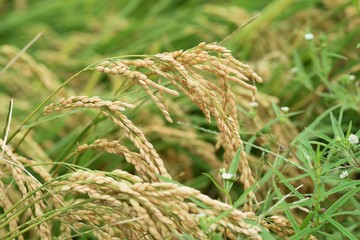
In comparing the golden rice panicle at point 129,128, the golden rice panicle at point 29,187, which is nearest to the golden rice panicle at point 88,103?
the golden rice panicle at point 129,128

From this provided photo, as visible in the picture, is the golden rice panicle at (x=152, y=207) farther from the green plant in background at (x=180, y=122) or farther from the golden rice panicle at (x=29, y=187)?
the golden rice panicle at (x=29, y=187)

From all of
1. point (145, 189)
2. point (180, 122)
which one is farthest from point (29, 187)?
point (180, 122)

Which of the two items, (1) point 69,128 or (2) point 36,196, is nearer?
(2) point 36,196

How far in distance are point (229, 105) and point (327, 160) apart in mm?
279

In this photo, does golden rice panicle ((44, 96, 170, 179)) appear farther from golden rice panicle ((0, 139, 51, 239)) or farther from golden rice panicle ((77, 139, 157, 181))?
golden rice panicle ((0, 139, 51, 239))

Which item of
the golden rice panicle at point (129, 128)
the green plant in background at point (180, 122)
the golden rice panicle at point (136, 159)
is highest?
the golden rice panicle at point (129, 128)

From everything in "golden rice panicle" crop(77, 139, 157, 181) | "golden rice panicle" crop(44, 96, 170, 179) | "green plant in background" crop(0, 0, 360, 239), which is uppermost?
"golden rice panicle" crop(44, 96, 170, 179)

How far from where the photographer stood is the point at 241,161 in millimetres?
1565

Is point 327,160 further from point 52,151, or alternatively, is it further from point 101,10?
point 101,10

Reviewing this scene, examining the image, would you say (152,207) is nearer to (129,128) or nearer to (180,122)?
(129,128)

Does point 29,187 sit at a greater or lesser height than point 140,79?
lesser

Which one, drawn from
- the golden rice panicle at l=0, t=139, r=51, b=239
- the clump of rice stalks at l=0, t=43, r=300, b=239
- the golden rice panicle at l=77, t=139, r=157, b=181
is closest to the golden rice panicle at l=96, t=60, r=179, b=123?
the clump of rice stalks at l=0, t=43, r=300, b=239

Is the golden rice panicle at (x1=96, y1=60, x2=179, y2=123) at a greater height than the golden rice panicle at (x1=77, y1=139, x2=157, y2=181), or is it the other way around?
the golden rice panicle at (x1=96, y1=60, x2=179, y2=123)

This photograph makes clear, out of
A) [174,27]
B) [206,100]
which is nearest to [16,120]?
[174,27]
